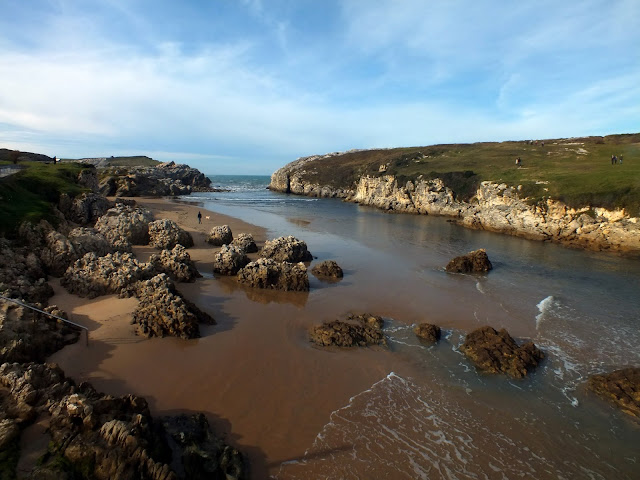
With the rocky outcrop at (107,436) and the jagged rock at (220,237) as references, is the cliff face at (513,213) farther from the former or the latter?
the rocky outcrop at (107,436)

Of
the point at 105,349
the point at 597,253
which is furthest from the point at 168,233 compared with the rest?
the point at 597,253

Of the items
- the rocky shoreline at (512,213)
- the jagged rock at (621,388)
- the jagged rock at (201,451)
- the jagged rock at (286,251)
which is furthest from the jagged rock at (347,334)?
the rocky shoreline at (512,213)

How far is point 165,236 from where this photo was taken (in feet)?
69.3

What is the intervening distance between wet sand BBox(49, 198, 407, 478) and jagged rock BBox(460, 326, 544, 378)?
2.42 meters

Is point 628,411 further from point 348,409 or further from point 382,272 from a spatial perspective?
point 382,272

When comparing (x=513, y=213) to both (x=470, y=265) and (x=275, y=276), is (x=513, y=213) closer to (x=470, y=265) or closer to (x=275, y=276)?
(x=470, y=265)

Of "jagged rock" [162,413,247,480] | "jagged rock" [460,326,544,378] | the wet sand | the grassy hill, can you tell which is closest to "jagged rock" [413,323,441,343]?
"jagged rock" [460,326,544,378]

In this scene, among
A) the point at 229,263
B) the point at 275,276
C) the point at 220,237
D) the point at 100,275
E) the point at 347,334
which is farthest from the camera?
the point at 220,237

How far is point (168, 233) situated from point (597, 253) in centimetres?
3055

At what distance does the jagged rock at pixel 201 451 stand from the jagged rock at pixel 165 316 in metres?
3.98

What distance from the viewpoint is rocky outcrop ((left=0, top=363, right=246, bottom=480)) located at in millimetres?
5266

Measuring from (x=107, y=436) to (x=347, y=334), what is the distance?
694 cm

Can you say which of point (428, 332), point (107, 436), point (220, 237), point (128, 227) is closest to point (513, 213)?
point (220, 237)

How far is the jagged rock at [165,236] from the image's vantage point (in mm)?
20911
